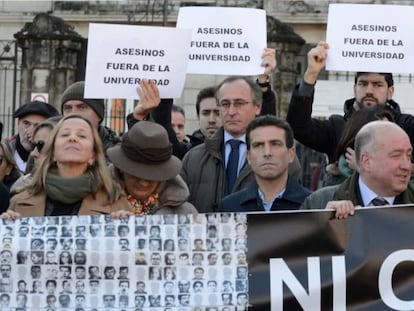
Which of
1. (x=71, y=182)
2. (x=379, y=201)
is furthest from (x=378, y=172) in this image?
(x=71, y=182)

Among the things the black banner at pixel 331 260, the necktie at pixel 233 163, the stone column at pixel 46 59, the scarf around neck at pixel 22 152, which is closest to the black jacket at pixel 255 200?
the necktie at pixel 233 163

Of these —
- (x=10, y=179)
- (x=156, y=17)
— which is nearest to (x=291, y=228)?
(x=10, y=179)

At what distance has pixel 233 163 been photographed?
838cm

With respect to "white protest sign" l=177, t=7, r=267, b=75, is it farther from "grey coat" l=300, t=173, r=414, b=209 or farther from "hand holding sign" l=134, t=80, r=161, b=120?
"grey coat" l=300, t=173, r=414, b=209

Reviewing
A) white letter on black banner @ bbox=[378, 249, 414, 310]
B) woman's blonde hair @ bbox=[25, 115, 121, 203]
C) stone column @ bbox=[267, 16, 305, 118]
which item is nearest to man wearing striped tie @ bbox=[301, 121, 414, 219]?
white letter on black banner @ bbox=[378, 249, 414, 310]

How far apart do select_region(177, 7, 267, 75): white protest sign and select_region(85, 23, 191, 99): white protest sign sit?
0.35 m

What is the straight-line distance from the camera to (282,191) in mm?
7566

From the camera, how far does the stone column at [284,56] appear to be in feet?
71.2

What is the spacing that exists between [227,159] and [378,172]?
1795mm

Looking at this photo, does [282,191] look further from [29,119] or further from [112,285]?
[29,119]

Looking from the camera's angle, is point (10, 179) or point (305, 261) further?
point (10, 179)

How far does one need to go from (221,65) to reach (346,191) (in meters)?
1.73

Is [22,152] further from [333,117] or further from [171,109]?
[333,117]

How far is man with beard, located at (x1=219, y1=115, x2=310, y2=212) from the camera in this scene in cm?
745
